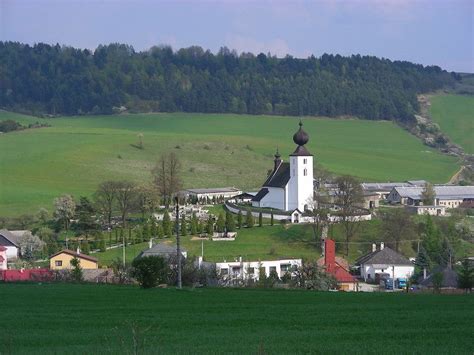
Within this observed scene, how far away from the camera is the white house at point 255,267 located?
4825 centimetres

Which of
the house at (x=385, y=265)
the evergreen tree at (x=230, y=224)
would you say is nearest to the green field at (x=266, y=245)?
the evergreen tree at (x=230, y=224)

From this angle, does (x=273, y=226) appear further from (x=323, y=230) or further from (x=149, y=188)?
(x=149, y=188)

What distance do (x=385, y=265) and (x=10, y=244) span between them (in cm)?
1951

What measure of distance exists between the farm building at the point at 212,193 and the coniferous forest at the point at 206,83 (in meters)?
61.1

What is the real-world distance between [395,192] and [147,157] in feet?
84.6

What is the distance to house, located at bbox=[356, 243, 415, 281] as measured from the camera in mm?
52438

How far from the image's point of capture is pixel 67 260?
51719mm

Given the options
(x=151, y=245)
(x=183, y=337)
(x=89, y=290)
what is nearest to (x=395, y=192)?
(x=151, y=245)

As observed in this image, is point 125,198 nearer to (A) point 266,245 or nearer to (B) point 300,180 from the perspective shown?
(B) point 300,180

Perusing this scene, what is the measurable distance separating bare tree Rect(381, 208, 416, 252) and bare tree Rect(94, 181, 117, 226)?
53.0ft

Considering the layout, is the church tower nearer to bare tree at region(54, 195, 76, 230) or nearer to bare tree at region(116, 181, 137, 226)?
bare tree at region(116, 181, 137, 226)

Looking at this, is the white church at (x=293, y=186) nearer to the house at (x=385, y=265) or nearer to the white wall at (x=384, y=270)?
the house at (x=385, y=265)

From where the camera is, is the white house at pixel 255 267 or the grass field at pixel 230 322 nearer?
the grass field at pixel 230 322

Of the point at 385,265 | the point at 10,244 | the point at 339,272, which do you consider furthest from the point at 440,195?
the point at 339,272
